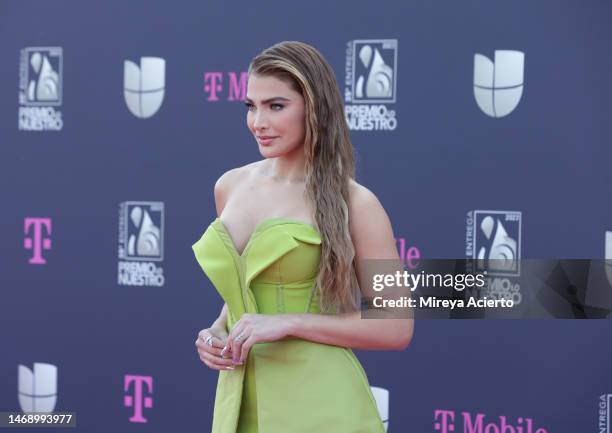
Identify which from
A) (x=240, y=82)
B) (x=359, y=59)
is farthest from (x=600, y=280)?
(x=240, y=82)

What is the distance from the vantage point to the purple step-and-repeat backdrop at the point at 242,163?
3.55 meters

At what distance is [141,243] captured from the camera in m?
4.23

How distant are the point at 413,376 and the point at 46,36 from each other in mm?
2245

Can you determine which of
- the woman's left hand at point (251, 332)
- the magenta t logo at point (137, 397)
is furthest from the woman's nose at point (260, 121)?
the magenta t logo at point (137, 397)

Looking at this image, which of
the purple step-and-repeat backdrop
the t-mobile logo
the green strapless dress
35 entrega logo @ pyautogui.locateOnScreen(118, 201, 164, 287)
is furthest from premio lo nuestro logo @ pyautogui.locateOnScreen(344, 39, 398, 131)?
the green strapless dress

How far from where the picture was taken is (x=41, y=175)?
4.42 metres

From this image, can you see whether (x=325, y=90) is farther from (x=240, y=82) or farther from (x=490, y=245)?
(x=240, y=82)

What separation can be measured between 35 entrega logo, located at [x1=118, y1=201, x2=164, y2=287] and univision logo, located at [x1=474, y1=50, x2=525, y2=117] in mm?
1471

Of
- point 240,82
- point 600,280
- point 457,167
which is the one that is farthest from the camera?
point 240,82

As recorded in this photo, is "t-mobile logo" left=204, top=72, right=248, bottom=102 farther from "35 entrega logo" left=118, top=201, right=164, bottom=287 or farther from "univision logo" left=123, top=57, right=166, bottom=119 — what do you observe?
"35 entrega logo" left=118, top=201, right=164, bottom=287

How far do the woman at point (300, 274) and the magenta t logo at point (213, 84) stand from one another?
78.2 inches

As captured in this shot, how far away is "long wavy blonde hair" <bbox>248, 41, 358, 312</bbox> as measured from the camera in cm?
204

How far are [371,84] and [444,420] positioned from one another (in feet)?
4.44

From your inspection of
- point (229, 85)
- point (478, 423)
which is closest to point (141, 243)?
point (229, 85)
